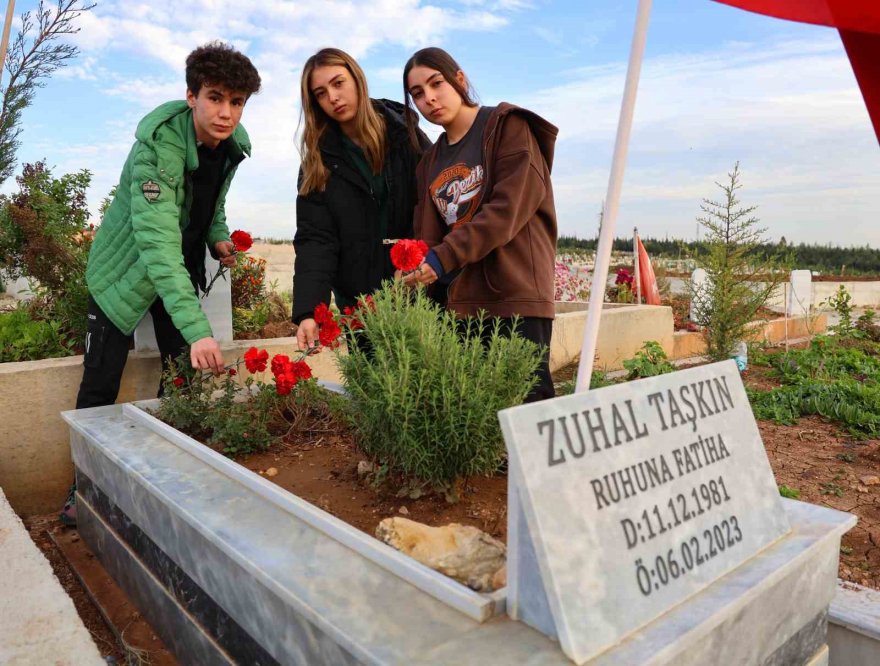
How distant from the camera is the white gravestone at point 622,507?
1178mm

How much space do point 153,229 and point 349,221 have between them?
2.53 feet

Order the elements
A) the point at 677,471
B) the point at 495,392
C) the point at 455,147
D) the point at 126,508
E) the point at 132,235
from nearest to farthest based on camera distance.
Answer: the point at 677,471 → the point at 495,392 → the point at 126,508 → the point at 455,147 → the point at 132,235

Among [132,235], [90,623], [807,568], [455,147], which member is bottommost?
[90,623]

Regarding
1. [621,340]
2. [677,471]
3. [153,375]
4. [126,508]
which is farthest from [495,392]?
[621,340]

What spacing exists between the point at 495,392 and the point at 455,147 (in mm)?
1074

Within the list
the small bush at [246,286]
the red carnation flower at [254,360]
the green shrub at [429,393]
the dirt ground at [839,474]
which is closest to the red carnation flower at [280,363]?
the red carnation flower at [254,360]

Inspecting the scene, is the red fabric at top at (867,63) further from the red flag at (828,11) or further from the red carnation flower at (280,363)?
the red carnation flower at (280,363)

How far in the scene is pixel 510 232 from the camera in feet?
7.50

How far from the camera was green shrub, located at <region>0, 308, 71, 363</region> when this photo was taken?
11.8ft

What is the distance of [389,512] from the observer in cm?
188

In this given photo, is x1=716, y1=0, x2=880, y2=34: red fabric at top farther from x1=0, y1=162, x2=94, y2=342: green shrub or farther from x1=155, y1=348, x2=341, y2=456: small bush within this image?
x1=0, y1=162, x2=94, y2=342: green shrub

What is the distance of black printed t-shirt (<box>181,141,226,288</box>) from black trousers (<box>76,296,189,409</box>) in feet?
0.96

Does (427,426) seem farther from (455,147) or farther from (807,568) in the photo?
(455,147)

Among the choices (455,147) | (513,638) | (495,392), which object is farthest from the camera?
(455,147)
